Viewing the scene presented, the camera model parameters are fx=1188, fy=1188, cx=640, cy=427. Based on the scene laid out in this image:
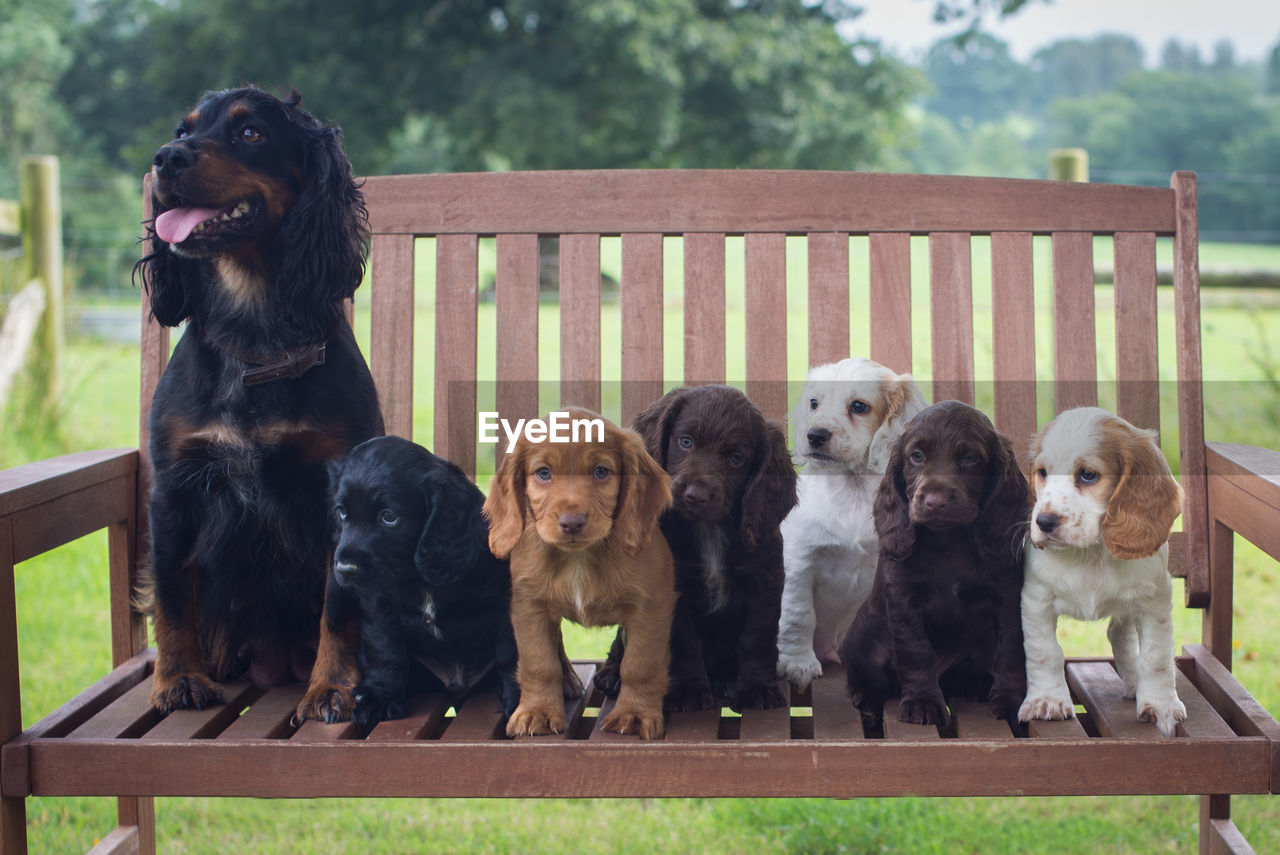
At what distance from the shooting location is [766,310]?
117 inches

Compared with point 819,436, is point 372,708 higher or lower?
lower

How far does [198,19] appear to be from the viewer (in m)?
15.9

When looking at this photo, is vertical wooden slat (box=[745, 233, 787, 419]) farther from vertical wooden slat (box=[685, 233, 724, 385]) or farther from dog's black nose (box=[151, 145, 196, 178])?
dog's black nose (box=[151, 145, 196, 178])

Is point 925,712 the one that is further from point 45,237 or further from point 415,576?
point 45,237

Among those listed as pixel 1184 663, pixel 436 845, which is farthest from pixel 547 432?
pixel 436 845

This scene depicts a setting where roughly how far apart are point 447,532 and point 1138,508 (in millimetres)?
1205

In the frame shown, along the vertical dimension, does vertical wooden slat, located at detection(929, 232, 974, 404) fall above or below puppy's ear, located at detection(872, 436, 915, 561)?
above

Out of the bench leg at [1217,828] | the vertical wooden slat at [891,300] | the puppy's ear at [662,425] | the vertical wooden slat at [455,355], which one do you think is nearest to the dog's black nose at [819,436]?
the puppy's ear at [662,425]

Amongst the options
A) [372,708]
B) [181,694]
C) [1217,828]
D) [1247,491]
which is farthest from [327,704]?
[1217,828]

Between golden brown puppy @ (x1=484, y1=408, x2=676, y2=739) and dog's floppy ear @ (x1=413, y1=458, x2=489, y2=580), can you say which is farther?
dog's floppy ear @ (x1=413, y1=458, x2=489, y2=580)

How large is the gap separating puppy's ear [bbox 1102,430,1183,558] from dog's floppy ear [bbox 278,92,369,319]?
1482mm

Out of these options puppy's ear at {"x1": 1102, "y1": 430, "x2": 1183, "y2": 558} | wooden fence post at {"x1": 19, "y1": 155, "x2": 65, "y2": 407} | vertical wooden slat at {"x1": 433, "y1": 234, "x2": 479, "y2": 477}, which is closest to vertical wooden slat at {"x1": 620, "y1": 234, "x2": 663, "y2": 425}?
vertical wooden slat at {"x1": 433, "y1": 234, "x2": 479, "y2": 477}

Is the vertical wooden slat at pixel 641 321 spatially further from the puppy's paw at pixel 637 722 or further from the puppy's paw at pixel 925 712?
the puppy's paw at pixel 925 712

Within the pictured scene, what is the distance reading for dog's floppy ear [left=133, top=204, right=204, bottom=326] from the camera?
92.6 inches
